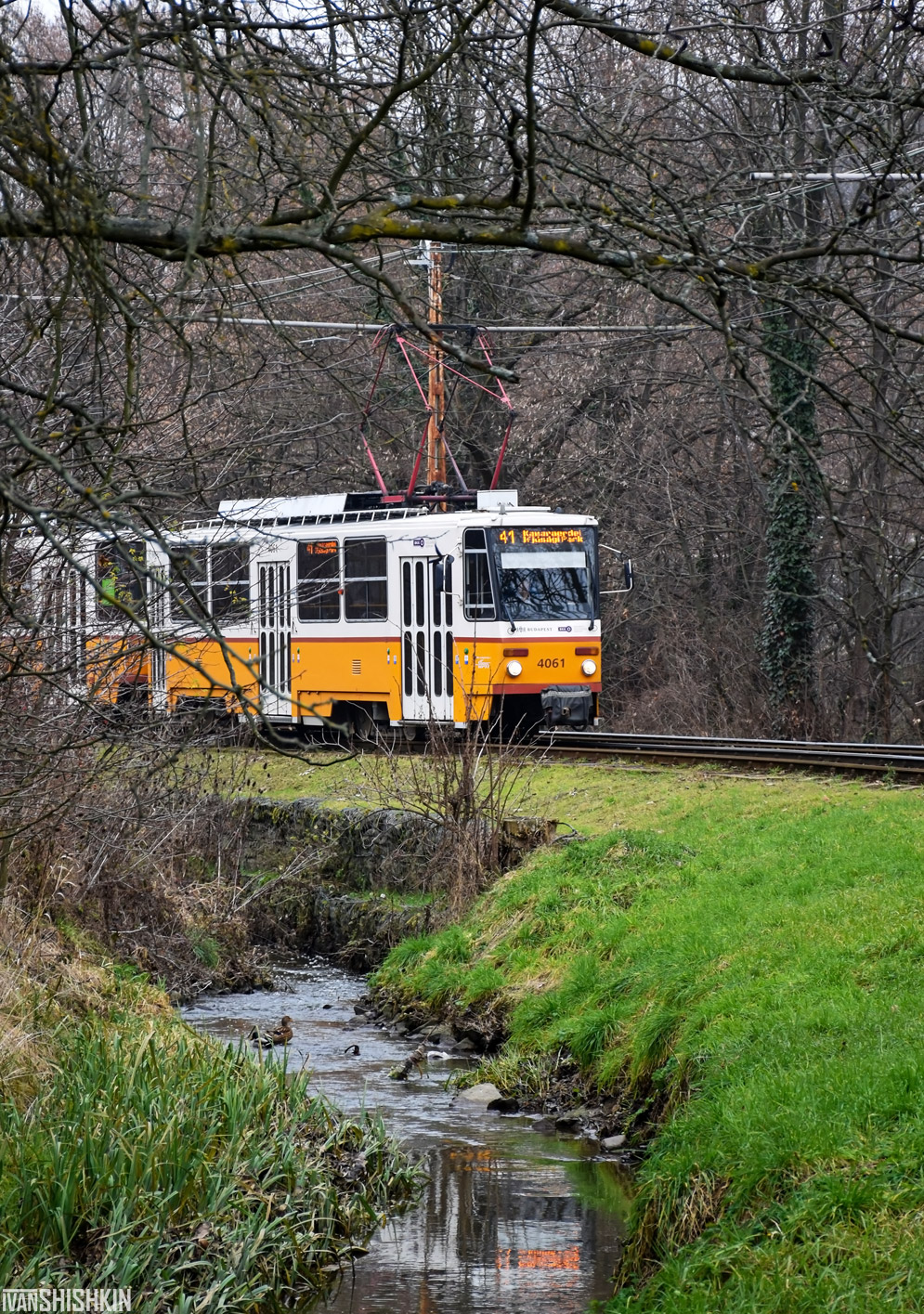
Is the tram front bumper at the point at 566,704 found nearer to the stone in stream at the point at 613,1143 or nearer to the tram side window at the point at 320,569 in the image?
the tram side window at the point at 320,569

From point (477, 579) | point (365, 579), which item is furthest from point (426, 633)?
point (365, 579)

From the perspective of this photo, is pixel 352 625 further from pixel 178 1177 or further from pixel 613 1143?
pixel 178 1177

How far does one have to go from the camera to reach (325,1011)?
14.4 m

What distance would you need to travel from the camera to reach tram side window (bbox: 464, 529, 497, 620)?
21531 mm

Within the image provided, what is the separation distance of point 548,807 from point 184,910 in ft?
13.9

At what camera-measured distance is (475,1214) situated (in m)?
8.84

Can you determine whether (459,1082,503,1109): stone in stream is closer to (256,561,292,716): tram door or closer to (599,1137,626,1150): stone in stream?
(599,1137,626,1150): stone in stream

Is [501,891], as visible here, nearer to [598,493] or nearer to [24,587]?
[24,587]

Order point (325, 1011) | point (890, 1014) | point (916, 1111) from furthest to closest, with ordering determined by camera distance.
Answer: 1. point (325, 1011)
2. point (890, 1014)
3. point (916, 1111)

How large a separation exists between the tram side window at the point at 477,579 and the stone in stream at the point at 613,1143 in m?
12.1

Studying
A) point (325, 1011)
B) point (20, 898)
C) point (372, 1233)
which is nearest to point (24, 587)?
point (20, 898)

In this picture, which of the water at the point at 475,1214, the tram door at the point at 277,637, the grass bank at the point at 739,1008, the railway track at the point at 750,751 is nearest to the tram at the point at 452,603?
the tram door at the point at 277,637

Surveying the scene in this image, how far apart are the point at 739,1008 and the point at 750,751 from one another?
9.43 meters

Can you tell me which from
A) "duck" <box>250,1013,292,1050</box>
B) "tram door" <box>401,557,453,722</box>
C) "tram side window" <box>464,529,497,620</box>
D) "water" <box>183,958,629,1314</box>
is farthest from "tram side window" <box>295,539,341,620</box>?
"water" <box>183,958,629,1314</box>
